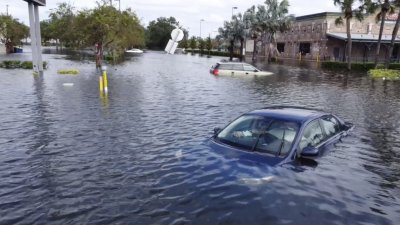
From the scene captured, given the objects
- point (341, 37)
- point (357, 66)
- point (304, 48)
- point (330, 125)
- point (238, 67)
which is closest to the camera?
point (330, 125)

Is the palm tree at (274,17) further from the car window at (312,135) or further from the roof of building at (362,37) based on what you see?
the car window at (312,135)

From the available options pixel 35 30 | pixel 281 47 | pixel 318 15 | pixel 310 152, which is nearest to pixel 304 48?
pixel 318 15

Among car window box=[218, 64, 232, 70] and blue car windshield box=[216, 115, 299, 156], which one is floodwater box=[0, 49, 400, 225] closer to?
blue car windshield box=[216, 115, 299, 156]

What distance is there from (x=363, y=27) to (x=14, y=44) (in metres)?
67.9

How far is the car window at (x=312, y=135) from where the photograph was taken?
315 inches

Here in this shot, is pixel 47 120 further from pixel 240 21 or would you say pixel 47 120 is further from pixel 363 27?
pixel 240 21

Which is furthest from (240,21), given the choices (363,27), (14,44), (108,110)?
(108,110)

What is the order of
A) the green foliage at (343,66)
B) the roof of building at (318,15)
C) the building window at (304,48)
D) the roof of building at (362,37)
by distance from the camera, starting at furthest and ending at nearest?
1. the building window at (304,48)
2. the roof of building at (318,15)
3. the roof of building at (362,37)
4. the green foliage at (343,66)

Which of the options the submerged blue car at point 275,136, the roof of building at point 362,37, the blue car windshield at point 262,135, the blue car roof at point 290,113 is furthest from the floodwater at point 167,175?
the roof of building at point 362,37

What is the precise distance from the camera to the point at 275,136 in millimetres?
7859

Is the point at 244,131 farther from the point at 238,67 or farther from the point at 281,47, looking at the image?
the point at 281,47

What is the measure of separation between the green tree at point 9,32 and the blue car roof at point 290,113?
73.6m

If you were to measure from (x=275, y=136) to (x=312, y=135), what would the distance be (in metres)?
1.07

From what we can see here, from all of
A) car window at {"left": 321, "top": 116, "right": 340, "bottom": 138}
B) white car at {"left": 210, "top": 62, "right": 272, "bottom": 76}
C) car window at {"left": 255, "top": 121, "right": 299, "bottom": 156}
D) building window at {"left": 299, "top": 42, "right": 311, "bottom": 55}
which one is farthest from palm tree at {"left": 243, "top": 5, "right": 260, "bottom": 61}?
car window at {"left": 255, "top": 121, "right": 299, "bottom": 156}
